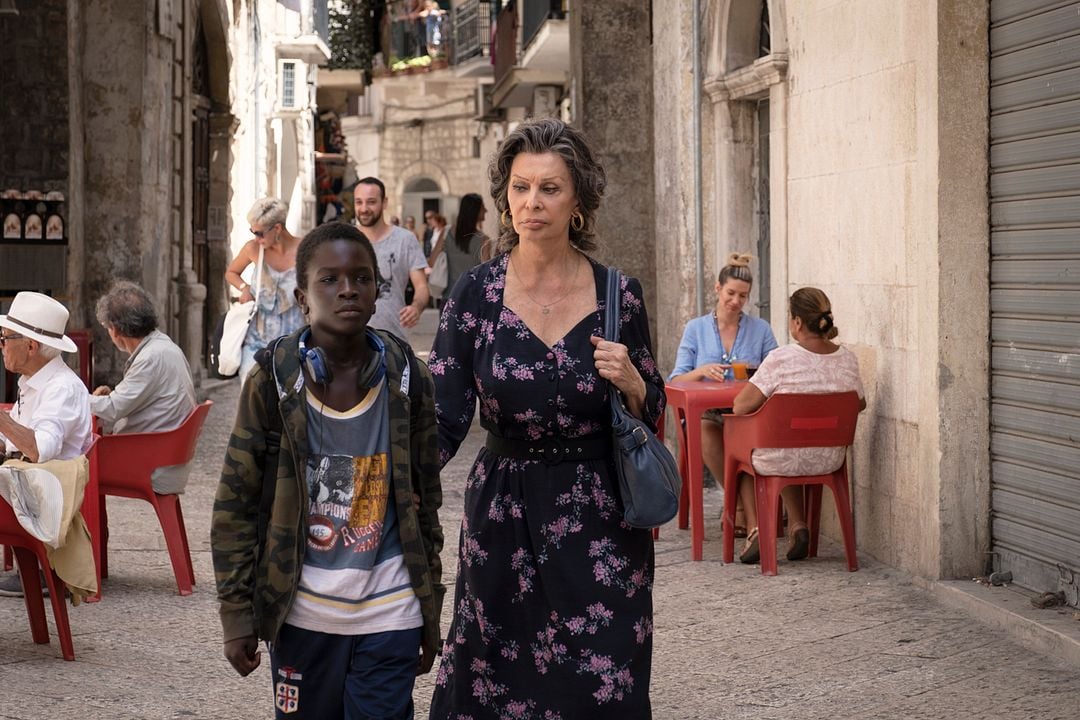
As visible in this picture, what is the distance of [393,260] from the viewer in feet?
31.4

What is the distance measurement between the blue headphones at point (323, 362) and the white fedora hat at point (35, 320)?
3024 mm

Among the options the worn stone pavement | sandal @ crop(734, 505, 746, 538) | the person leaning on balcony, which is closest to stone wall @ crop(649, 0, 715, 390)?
the person leaning on balcony

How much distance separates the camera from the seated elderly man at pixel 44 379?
20.4 ft

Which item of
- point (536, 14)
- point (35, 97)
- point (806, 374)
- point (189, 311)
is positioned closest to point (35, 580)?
point (806, 374)

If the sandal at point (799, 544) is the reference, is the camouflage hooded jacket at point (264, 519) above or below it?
above

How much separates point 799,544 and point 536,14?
53.8 feet

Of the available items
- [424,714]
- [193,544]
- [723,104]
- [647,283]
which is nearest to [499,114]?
[647,283]

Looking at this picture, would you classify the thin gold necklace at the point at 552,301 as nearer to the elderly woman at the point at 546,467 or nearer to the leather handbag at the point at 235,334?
the elderly woman at the point at 546,467

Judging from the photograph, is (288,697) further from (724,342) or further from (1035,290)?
(724,342)

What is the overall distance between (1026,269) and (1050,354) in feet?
1.24

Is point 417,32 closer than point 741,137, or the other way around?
point 741,137

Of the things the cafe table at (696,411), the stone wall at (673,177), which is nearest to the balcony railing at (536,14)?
the stone wall at (673,177)

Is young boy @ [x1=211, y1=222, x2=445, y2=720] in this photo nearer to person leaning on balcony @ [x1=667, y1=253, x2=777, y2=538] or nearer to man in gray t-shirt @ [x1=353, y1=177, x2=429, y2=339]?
person leaning on balcony @ [x1=667, y1=253, x2=777, y2=538]

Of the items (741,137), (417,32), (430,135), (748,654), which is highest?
(417,32)
